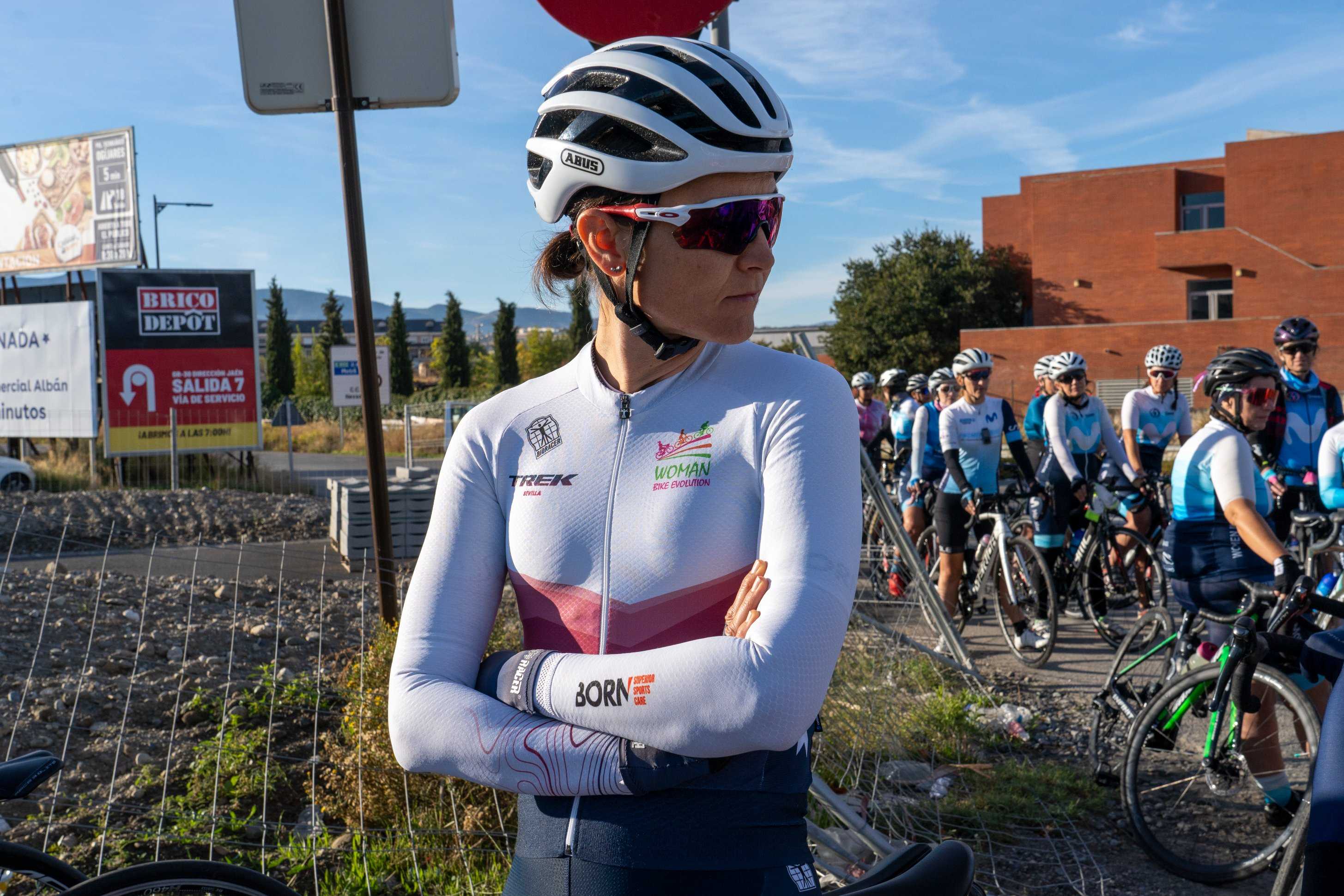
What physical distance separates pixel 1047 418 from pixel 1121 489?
0.88 metres

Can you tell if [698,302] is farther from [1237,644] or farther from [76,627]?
[76,627]

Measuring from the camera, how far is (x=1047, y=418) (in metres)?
9.07

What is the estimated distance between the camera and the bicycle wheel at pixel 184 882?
241cm

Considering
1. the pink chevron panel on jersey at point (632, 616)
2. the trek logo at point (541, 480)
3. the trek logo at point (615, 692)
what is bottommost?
the trek logo at point (615, 692)

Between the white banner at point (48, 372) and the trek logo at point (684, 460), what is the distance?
23915 millimetres

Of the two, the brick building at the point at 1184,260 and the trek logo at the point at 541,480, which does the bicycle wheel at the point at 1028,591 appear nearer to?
the trek logo at the point at 541,480

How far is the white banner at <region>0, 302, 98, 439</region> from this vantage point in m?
23.1

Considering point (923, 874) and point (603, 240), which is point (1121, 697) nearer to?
point (923, 874)

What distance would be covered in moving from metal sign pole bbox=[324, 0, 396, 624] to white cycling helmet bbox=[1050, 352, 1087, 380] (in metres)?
6.30

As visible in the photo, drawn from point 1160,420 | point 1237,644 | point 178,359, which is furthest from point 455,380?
point 1237,644

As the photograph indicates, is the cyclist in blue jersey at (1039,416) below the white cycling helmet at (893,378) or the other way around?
below

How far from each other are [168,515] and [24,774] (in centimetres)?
1271

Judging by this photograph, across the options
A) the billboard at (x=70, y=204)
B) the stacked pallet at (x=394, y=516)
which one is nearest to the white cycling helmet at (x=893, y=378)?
the stacked pallet at (x=394, y=516)

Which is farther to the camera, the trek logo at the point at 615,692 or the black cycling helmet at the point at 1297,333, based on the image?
the black cycling helmet at the point at 1297,333
